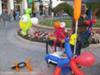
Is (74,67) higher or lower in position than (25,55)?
higher

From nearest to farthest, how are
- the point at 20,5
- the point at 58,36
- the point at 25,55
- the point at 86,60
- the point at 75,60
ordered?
the point at 86,60 → the point at 75,60 → the point at 58,36 → the point at 25,55 → the point at 20,5

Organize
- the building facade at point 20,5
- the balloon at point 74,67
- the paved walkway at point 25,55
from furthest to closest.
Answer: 1. the building facade at point 20,5
2. the paved walkway at point 25,55
3. the balloon at point 74,67

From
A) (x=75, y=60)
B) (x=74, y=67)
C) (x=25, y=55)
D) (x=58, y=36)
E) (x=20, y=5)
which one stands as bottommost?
(x=25, y=55)

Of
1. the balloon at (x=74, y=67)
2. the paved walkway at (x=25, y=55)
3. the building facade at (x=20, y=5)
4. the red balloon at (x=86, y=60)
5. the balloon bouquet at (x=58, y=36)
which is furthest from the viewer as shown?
the building facade at (x=20, y=5)

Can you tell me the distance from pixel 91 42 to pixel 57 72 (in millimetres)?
7798

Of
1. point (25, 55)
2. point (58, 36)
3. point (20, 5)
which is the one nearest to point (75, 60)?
point (58, 36)

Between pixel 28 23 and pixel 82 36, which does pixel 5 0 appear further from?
pixel 82 36

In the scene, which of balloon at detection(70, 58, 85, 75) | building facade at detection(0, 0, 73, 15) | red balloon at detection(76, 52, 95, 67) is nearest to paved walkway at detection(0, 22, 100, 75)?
balloon at detection(70, 58, 85, 75)

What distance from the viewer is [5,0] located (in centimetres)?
4794

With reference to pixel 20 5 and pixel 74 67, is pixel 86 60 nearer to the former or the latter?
pixel 74 67

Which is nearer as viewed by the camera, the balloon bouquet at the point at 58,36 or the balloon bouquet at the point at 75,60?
the balloon bouquet at the point at 75,60

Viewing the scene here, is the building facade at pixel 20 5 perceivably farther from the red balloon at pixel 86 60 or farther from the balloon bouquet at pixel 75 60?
the red balloon at pixel 86 60

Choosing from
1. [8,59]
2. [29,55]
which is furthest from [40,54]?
[8,59]

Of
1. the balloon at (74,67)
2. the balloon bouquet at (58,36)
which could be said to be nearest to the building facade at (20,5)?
the balloon bouquet at (58,36)
